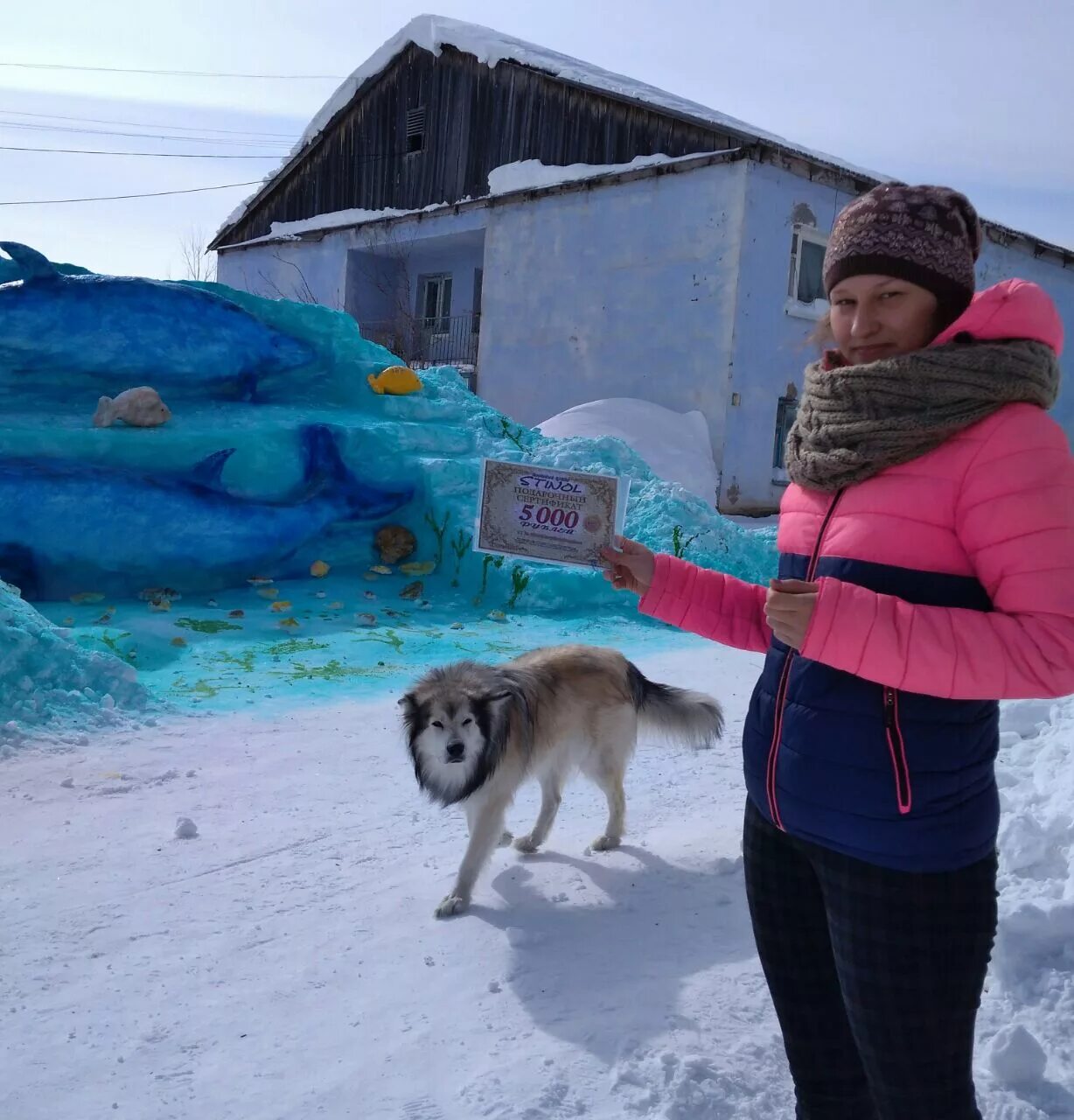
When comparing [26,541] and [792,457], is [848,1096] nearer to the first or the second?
[792,457]

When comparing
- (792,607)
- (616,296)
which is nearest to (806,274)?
(616,296)

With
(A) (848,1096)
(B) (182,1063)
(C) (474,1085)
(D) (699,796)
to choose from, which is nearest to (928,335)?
(A) (848,1096)

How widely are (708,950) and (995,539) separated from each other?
6.56 feet

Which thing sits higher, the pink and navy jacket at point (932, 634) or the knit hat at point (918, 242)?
the knit hat at point (918, 242)

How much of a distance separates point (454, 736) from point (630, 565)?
1.48m

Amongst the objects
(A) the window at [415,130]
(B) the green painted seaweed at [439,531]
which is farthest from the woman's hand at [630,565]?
(A) the window at [415,130]

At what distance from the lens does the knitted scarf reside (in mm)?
1354

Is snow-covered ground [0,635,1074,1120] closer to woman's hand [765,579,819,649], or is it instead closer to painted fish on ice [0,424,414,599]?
woman's hand [765,579,819,649]

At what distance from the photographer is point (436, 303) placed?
19.5 meters

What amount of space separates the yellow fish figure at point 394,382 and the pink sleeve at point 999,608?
940 centimetres

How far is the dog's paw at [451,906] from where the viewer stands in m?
3.22

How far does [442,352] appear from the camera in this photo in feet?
62.0

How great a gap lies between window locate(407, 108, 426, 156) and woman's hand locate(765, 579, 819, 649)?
60.5 feet

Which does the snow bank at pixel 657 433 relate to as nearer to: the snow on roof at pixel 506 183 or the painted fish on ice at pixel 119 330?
the snow on roof at pixel 506 183
